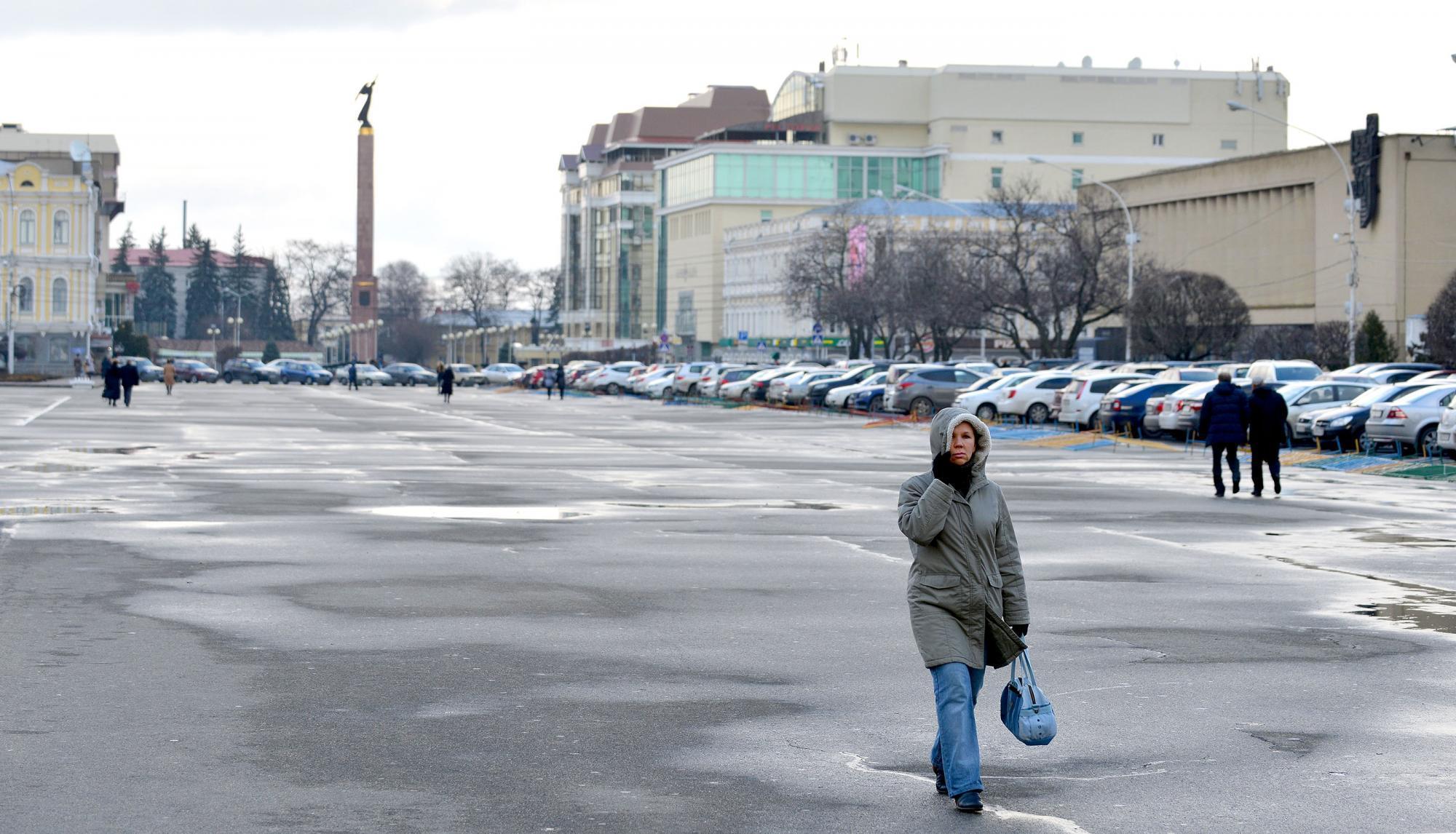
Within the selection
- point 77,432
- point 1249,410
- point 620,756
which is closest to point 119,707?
point 620,756

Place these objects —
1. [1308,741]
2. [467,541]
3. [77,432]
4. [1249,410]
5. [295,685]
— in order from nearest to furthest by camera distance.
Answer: [1308,741] < [295,685] < [467,541] < [1249,410] < [77,432]

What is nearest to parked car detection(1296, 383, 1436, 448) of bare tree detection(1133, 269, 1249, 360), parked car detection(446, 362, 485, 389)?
bare tree detection(1133, 269, 1249, 360)

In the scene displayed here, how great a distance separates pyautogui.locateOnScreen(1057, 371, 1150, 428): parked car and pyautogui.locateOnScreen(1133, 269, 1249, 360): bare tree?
71.8 ft

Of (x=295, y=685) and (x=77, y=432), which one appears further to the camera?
(x=77, y=432)

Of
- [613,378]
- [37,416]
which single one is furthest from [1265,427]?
[613,378]

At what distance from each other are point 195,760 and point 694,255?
140 meters

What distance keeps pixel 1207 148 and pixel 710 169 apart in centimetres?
3588

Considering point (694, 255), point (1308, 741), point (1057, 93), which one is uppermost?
point (1057, 93)

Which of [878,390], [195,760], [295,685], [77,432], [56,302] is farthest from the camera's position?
[56,302]

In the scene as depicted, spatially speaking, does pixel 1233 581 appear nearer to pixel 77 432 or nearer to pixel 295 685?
pixel 295 685

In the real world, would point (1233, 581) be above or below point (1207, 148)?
below

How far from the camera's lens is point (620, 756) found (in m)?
8.77

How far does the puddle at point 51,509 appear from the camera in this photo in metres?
21.0

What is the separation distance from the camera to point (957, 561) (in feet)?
26.6
